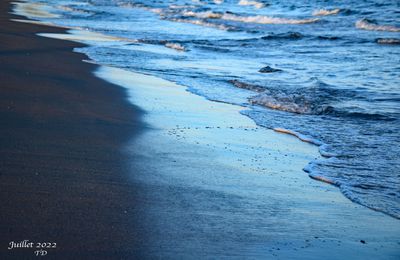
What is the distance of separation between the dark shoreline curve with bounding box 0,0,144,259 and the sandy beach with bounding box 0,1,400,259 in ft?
0.04

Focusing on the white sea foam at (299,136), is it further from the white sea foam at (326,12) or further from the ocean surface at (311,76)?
the white sea foam at (326,12)

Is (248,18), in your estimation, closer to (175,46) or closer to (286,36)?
(286,36)

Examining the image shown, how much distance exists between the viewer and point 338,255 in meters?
3.36

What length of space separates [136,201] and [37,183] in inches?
26.8

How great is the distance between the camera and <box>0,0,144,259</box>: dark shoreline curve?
3.23m

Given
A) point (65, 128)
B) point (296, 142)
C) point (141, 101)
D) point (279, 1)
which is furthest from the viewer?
point (279, 1)

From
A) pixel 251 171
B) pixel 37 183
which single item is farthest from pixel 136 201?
pixel 251 171

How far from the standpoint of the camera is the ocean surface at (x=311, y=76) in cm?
541

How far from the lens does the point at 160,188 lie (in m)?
4.21

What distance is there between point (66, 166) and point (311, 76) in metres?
6.97

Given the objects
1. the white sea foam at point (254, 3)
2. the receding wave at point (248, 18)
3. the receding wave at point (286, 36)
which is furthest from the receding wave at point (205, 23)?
the white sea foam at point (254, 3)

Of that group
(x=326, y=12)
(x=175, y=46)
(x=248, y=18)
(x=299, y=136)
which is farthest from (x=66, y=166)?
(x=326, y=12)

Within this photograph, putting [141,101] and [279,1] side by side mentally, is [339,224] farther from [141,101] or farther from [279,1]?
[279,1]

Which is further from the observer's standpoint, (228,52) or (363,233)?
(228,52)
